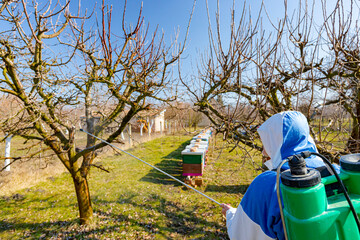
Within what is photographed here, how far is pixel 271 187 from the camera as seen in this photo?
3.58 ft

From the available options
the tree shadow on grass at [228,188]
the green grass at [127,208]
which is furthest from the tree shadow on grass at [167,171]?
the tree shadow on grass at [228,188]

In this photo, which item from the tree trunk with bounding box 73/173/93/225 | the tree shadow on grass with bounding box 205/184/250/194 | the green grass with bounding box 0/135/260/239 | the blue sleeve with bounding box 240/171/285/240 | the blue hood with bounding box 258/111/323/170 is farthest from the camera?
the tree shadow on grass with bounding box 205/184/250/194

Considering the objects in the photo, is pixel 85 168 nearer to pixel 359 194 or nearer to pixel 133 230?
pixel 133 230

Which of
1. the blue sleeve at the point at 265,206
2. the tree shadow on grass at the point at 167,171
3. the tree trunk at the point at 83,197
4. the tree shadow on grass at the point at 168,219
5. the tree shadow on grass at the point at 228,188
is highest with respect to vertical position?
the blue sleeve at the point at 265,206

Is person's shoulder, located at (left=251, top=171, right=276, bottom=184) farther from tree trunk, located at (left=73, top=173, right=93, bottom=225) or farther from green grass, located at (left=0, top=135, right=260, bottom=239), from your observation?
tree trunk, located at (left=73, top=173, right=93, bottom=225)

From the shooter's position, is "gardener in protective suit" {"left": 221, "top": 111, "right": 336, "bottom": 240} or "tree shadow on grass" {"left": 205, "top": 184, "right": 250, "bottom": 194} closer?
"gardener in protective suit" {"left": 221, "top": 111, "right": 336, "bottom": 240}

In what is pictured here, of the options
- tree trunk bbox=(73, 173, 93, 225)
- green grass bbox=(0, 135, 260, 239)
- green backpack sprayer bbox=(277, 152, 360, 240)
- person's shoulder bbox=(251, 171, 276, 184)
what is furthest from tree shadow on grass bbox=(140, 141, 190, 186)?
green backpack sprayer bbox=(277, 152, 360, 240)

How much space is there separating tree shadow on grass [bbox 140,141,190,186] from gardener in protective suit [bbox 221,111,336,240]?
619 centimetres

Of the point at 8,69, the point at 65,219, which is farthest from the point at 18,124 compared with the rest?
the point at 65,219

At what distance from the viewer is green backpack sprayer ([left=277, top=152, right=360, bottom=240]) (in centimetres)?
80

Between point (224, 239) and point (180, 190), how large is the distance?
2681 mm

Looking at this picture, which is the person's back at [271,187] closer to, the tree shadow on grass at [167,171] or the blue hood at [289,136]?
the blue hood at [289,136]

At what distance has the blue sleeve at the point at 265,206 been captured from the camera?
105 cm

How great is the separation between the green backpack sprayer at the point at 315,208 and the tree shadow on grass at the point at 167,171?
6.61m
